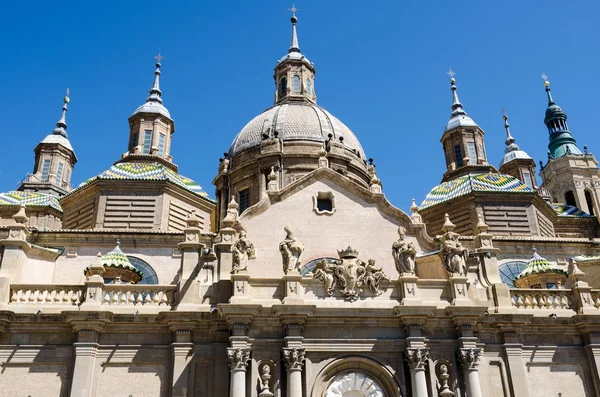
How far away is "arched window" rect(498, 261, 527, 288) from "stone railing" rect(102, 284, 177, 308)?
57.2ft

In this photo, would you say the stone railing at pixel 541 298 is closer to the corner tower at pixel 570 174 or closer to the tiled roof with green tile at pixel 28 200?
the tiled roof with green tile at pixel 28 200

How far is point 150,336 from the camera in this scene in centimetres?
2277

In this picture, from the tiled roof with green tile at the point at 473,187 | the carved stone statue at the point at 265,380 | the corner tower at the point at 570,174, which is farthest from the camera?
the corner tower at the point at 570,174

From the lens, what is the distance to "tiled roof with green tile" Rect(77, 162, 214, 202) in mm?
35125

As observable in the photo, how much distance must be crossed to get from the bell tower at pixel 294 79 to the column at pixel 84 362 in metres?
29.5

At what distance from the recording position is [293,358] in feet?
71.2

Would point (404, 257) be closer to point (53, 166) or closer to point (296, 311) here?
point (296, 311)

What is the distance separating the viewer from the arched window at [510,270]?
3222 centimetres

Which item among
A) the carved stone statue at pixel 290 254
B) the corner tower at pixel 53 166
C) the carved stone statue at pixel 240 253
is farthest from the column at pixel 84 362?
the corner tower at pixel 53 166

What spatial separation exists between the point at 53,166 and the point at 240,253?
29591 millimetres

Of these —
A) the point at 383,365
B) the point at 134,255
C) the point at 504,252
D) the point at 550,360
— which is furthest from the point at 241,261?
the point at 504,252

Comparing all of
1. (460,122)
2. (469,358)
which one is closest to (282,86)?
(460,122)

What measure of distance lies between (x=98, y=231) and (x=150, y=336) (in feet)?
33.0

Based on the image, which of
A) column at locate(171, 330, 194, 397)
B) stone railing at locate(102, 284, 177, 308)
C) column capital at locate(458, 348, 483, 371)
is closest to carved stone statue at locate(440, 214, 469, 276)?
column capital at locate(458, 348, 483, 371)
